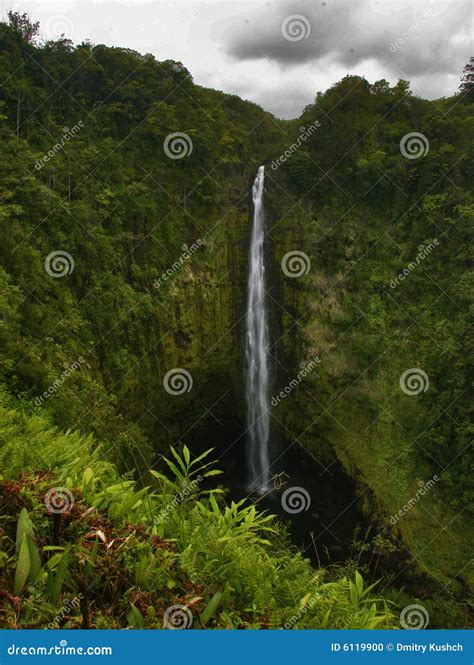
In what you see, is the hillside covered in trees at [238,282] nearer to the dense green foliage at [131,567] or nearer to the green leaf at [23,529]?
the dense green foliage at [131,567]

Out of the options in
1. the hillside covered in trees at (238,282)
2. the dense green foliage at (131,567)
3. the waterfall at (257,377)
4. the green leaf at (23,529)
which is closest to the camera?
the dense green foliage at (131,567)

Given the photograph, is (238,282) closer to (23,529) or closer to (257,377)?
(257,377)

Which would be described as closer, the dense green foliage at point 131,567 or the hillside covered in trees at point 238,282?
the dense green foliage at point 131,567

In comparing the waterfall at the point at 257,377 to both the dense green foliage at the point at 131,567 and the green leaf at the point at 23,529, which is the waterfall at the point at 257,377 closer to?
the dense green foliage at the point at 131,567

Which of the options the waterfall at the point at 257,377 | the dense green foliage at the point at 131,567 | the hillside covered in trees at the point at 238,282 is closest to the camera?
the dense green foliage at the point at 131,567

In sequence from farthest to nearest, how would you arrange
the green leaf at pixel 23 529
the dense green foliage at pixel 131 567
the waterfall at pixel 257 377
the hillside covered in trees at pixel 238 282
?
the waterfall at pixel 257 377 → the hillside covered in trees at pixel 238 282 → the green leaf at pixel 23 529 → the dense green foliage at pixel 131 567

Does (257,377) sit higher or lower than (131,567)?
higher

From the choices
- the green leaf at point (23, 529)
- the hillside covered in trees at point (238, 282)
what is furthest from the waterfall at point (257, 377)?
the green leaf at point (23, 529)

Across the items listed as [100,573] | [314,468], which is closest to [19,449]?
[100,573]

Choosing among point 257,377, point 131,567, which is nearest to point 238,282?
point 257,377

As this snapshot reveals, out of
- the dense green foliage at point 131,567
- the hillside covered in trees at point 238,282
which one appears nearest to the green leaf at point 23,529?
the dense green foliage at point 131,567
